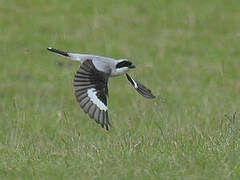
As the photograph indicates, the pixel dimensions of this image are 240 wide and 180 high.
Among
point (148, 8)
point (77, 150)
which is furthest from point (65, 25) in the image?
point (77, 150)

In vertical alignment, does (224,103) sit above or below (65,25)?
below

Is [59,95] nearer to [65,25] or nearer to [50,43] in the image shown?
[50,43]

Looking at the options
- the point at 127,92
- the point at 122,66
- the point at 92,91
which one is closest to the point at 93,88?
the point at 92,91

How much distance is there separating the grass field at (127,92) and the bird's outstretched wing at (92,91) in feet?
0.87

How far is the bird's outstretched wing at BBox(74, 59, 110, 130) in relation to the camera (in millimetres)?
5812

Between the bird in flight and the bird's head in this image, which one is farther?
the bird's head

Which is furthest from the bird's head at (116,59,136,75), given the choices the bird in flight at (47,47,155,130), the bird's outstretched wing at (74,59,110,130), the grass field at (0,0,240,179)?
the grass field at (0,0,240,179)

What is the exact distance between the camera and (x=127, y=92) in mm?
10930

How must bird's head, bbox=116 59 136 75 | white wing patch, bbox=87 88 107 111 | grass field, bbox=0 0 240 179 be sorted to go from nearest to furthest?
grass field, bbox=0 0 240 179 → white wing patch, bbox=87 88 107 111 → bird's head, bbox=116 59 136 75

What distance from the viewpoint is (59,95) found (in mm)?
10875

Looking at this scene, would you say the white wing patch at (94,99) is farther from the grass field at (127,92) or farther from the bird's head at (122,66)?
the bird's head at (122,66)

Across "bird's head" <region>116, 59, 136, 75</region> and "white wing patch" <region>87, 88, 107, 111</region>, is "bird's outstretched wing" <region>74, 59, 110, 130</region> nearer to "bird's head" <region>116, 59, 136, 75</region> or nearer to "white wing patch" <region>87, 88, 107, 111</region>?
"white wing patch" <region>87, 88, 107, 111</region>

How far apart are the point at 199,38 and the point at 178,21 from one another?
29.8 inches

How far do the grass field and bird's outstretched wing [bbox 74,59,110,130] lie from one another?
265 millimetres
